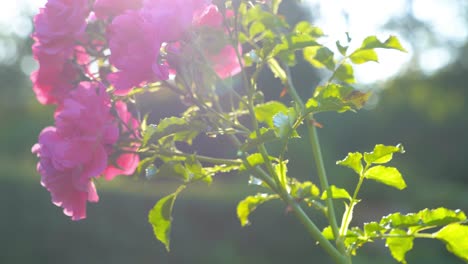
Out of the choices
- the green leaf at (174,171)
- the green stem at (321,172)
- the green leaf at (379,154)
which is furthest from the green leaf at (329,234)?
the green leaf at (174,171)

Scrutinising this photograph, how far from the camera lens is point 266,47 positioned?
1.03 meters

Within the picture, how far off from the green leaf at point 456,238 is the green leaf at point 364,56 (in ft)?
1.08

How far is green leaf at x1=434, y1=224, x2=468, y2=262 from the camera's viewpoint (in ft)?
3.36

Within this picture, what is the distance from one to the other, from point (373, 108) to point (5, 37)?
51.1 ft

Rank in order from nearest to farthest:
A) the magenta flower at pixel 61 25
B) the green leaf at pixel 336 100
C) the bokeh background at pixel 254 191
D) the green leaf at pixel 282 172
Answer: the green leaf at pixel 336 100 < the green leaf at pixel 282 172 < the magenta flower at pixel 61 25 < the bokeh background at pixel 254 191

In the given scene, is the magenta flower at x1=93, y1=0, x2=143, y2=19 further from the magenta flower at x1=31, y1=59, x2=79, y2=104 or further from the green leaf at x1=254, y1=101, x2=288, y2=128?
the green leaf at x1=254, y1=101, x2=288, y2=128

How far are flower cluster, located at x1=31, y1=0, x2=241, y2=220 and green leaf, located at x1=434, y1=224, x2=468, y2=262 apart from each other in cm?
45

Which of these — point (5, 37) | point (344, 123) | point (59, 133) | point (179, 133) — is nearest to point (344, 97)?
point (179, 133)

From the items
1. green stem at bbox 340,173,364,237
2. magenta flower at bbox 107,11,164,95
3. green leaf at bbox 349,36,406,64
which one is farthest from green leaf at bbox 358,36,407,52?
magenta flower at bbox 107,11,164,95

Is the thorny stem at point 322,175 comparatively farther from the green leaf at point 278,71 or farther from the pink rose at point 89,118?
the pink rose at point 89,118

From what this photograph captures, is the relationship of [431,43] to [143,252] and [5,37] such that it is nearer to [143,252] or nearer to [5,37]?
[143,252]

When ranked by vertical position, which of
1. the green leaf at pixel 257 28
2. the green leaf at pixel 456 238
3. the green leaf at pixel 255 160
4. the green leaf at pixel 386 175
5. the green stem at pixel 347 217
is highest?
the green leaf at pixel 257 28

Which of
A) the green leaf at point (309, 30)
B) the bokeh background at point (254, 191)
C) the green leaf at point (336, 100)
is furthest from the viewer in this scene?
the bokeh background at point (254, 191)

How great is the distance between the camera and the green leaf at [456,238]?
1.03m
